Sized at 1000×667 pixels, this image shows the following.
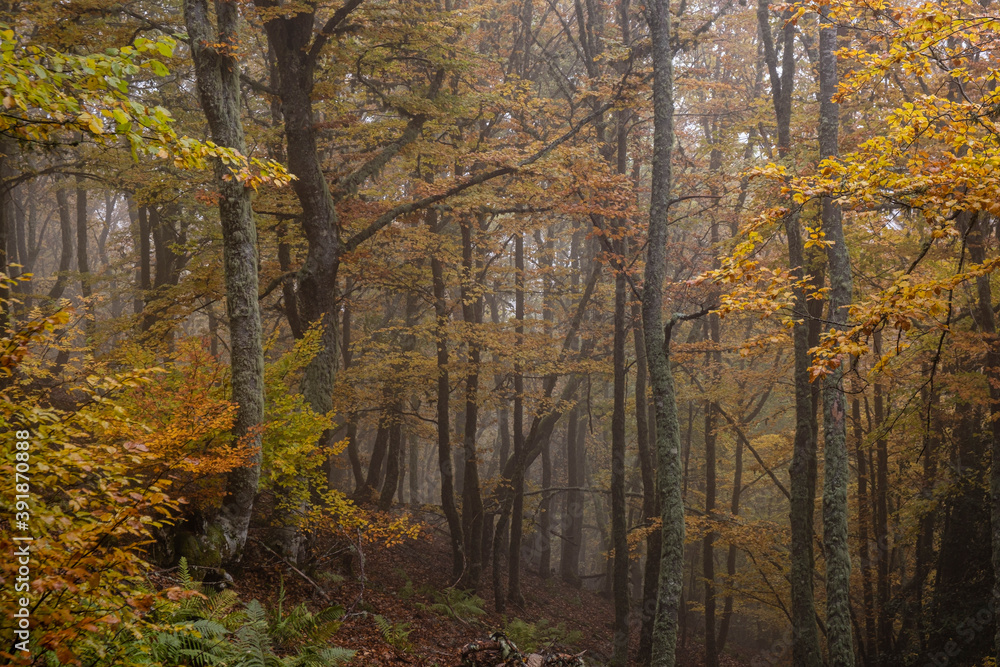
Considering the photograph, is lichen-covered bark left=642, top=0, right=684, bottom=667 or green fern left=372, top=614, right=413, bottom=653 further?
lichen-covered bark left=642, top=0, right=684, bottom=667

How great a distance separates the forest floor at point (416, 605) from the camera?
7363mm

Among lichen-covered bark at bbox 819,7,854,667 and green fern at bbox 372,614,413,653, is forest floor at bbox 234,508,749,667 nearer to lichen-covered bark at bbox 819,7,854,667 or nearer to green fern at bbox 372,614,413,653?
green fern at bbox 372,614,413,653

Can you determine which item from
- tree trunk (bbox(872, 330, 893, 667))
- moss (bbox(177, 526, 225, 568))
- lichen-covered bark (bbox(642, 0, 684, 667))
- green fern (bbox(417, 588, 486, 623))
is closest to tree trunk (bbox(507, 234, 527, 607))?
green fern (bbox(417, 588, 486, 623))

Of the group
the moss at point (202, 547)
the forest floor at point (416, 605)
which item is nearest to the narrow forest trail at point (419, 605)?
the forest floor at point (416, 605)

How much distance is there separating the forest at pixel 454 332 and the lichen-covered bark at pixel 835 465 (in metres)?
0.05

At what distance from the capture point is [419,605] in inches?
408

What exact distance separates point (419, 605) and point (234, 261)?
22.2 ft

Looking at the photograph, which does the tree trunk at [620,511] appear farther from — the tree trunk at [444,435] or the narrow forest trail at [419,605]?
the tree trunk at [444,435]

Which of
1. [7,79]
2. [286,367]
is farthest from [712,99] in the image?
[7,79]

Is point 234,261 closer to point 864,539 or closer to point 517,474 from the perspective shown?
point 517,474

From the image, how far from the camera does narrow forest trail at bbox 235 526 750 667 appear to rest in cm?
737

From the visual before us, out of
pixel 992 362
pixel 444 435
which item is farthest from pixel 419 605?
pixel 992 362

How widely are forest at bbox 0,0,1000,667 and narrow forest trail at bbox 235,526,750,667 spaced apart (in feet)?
0.35

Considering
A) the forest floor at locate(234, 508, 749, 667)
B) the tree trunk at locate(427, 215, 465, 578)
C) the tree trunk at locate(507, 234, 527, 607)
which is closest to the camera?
the forest floor at locate(234, 508, 749, 667)
